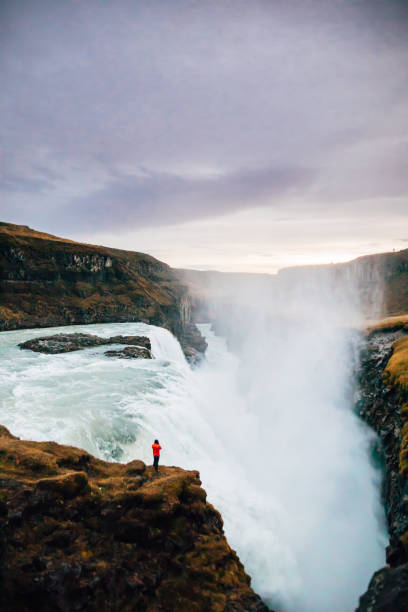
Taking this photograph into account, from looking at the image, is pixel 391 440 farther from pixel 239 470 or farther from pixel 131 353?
→ pixel 131 353

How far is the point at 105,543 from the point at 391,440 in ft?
85.0

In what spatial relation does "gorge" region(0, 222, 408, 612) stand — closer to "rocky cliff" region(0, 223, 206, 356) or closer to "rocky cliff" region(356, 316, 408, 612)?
"rocky cliff" region(356, 316, 408, 612)

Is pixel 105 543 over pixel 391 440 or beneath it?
over

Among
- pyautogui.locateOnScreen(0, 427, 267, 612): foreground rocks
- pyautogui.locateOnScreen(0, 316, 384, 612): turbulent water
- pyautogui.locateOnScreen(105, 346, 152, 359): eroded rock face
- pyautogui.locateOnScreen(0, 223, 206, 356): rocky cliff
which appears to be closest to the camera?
pyautogui.locateOnScreen(0, 427, 267, 612): foreground rocks

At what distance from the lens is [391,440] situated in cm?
2602

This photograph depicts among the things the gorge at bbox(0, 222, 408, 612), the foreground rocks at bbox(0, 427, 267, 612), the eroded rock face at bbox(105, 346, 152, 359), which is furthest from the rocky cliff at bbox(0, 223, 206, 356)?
the foreground rocks at bbox(0, 427, 267, 612)

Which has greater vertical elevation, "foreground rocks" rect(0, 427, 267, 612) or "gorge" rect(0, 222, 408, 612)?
"foreground rocks" rect(0, 427, 267, 612)

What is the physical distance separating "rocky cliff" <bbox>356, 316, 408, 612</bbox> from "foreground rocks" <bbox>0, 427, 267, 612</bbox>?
15.3 ft

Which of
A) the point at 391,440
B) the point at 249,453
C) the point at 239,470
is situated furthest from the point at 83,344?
the point at 391,440

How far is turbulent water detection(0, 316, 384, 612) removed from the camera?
19031 millimetres

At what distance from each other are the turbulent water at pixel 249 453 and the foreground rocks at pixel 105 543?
7.59 meters

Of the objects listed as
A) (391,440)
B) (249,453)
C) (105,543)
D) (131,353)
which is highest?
(105,543)

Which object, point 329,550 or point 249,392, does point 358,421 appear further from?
point 249,392

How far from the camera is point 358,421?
129 feet
